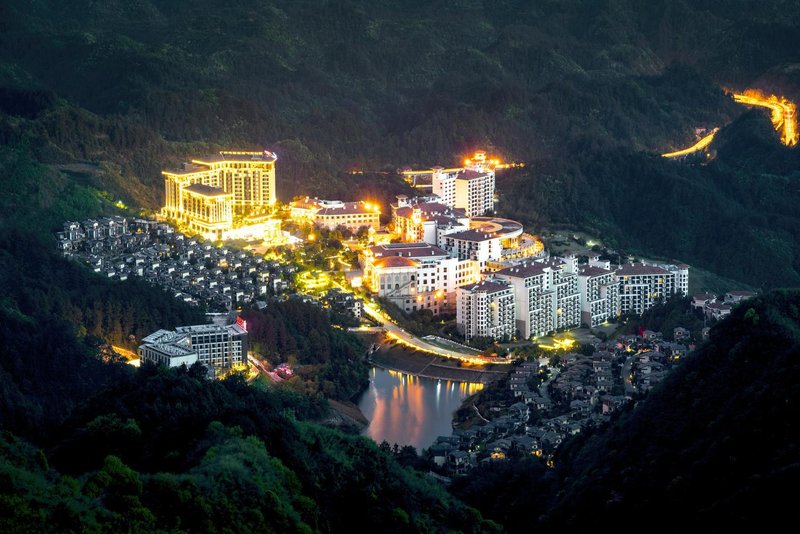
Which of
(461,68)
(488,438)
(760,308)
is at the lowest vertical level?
(488,438)

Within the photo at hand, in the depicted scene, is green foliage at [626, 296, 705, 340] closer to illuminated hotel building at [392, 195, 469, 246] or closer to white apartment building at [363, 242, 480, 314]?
white apartment building at [363, 242, 480, 314]

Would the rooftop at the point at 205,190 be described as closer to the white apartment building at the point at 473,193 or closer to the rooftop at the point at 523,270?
the white apartment building at the point at 473,193

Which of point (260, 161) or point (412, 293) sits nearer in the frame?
point (412, 293)

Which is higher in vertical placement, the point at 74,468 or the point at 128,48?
the point at 128,48

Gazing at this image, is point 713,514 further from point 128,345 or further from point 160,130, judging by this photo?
point 160,130

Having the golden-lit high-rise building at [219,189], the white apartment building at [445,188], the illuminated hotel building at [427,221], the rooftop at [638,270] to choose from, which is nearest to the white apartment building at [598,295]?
the rooftop at [638,270]

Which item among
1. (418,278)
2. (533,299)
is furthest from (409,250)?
(533,299)

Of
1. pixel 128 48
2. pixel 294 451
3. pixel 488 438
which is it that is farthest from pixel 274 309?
pixel 128 48

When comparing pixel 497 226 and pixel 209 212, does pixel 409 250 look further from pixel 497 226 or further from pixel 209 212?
pixel 209 212
